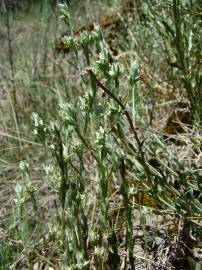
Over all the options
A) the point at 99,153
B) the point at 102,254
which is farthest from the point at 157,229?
the point at 99,153

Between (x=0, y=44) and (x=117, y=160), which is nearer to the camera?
(x=117, y=160)

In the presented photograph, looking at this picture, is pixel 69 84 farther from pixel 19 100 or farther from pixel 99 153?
pixel 99 153

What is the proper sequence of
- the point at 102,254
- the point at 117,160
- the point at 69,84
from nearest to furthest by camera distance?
the point at 117,160 < the point at 102,254 < the point at 69,84

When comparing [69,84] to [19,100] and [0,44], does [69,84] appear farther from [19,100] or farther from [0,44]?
[0,44]

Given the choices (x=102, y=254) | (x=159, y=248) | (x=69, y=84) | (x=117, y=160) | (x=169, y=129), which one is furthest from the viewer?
(x=69, y=84)

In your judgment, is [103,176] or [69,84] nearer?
[103,176]

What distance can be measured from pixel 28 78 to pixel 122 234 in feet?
8.18

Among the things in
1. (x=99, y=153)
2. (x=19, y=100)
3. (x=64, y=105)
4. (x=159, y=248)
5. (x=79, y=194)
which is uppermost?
(x=19, y=100)

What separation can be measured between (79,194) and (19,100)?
2879mm

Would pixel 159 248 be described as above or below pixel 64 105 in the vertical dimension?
below

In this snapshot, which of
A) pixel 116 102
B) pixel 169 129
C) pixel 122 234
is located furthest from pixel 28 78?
pixel 116 102

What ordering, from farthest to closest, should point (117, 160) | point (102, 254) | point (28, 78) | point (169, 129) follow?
point (28, 78) → point (169, 129) → point (102, 254) → point (117, 160)

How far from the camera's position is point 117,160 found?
129cm

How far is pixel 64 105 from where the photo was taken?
134cm
